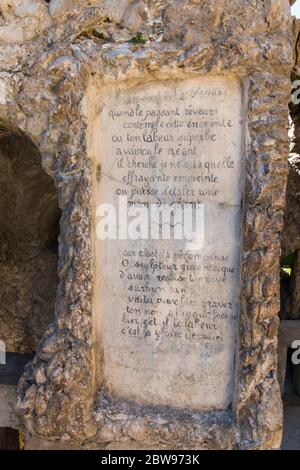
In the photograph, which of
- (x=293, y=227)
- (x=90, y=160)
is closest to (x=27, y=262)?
(x=90, y=160)

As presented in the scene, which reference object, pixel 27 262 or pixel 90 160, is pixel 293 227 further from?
pixel 27 262

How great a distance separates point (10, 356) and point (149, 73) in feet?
7.83

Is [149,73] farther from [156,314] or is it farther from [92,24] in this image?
[156,314]

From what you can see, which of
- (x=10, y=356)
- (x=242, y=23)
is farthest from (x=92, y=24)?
(x=10, y=356)

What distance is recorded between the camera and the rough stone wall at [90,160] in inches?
105

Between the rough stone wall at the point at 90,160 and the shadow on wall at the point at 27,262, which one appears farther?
the shadow on wall at the point at 27,262

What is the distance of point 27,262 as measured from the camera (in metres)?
4.46

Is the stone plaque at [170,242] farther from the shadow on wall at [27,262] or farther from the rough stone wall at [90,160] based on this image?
the shadow on wall at [27,262]

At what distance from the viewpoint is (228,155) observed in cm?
275

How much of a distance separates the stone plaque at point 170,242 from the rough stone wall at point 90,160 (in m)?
0.10

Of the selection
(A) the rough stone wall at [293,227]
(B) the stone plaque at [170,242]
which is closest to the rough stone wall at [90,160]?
(B) the stone plaque at [170,242]

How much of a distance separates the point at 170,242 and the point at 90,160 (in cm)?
68

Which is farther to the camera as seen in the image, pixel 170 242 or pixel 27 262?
pixel 27 262

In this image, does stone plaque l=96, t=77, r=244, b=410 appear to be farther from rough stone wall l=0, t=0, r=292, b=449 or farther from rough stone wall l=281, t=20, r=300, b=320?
rough stone wall l=281, t=20, r=300, b=320
